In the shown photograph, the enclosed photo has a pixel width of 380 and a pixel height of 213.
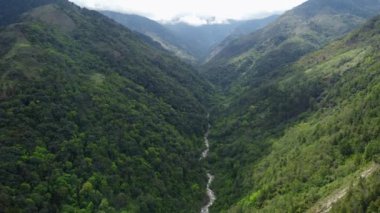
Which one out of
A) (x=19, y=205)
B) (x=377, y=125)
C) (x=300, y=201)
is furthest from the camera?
(x=377, y=125)


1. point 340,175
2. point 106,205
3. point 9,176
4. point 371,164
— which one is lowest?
point 106,205

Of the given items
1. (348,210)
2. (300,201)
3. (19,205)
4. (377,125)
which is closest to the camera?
(348,210)

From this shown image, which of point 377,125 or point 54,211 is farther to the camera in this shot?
point 377,125

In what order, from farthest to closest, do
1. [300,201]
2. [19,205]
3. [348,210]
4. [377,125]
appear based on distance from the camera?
[377,125], [300,201], [19,205], [348,210]

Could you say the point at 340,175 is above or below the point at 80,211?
above

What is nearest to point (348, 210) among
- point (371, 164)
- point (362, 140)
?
point (371, 164)

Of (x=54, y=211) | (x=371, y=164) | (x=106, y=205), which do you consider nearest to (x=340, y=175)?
(x=371, y=164)

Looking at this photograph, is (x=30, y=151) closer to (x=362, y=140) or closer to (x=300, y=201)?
(x=300, y=201)

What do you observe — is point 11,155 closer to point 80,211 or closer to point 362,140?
point 80,211

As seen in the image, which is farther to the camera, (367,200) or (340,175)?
(340,175)
